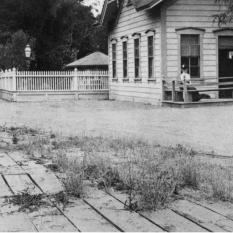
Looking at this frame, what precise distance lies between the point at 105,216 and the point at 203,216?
856mm

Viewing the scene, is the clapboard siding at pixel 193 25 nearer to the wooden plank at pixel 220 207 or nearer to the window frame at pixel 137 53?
the window frame at pixel 137 53

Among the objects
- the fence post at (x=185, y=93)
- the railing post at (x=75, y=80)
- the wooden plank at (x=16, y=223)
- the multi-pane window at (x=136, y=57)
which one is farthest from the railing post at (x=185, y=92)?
the wooden plank at (x=16, y=223)

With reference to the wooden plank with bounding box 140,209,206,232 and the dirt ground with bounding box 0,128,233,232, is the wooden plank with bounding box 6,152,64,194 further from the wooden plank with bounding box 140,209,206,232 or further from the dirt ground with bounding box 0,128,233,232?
the wooden plank with bounding box 140,209,206,232

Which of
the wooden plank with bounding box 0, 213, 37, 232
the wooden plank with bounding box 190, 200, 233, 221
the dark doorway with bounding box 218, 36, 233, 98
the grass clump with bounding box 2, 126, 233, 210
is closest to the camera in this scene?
the wooden plank with bounding box 0, 213, 37, 232

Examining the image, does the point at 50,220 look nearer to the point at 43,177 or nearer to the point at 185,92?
the point at 43,177

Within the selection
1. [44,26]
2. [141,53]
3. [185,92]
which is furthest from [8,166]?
[44,26]

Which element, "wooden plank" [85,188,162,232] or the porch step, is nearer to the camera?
"wooden plank" [85,188,162,232]

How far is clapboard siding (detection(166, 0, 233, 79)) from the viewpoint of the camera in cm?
2427

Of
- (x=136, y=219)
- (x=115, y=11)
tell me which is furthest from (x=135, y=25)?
(x=136, y=219)

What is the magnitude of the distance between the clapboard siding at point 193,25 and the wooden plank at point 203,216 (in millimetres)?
19500

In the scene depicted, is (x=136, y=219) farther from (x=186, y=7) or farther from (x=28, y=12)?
(x=28, y=12)

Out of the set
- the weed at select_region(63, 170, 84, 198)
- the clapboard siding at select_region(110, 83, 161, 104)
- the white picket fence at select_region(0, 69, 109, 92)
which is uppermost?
the white picket fence at select_region(0, 69, 109, 92)

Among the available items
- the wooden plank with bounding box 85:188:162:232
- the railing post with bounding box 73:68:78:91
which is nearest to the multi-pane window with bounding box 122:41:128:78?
the railing post with bounding box 73:68:78:91

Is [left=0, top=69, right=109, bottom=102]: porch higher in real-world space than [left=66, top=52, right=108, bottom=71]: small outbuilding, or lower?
lower
